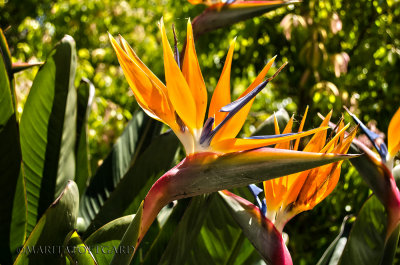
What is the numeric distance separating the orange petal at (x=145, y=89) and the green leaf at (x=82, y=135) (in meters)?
0.63

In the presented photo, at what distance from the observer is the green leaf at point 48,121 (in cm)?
107

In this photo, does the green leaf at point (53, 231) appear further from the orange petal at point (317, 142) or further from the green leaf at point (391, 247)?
the green leaf at point (391, 247)

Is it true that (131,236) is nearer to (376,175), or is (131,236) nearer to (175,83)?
(175,83)

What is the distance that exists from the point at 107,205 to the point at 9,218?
0.20m

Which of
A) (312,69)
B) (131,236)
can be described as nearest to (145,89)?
(131,236)

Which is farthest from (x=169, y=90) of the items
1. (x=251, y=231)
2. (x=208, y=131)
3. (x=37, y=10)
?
(x=37, y=10)

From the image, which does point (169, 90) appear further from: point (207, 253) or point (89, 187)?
point (89, 187)

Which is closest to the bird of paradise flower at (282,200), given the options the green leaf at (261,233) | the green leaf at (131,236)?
the green leaf at (261,233)

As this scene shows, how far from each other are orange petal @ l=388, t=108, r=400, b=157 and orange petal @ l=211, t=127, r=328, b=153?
0.74ft

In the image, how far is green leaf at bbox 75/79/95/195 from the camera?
120cm

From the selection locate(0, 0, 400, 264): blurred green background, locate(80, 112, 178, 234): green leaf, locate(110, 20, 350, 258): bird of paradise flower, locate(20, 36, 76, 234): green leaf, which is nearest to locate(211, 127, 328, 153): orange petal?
locate(110, 20, 350, 258): bird of paradise flower

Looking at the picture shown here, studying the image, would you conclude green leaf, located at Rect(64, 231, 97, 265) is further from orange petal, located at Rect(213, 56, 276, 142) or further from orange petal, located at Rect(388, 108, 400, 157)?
orange petal, located at Rect(388, 108, 400, 157)

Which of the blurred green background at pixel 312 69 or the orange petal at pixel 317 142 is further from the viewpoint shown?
the blurred green background at pixel 312 69

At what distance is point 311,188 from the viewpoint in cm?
64
